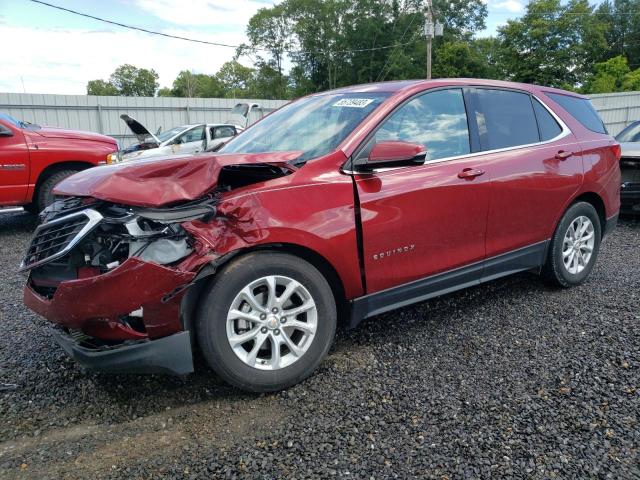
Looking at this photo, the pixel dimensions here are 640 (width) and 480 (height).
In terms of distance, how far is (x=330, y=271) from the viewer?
284 cm

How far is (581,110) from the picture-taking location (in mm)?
4414

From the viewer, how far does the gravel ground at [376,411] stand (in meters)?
2.12

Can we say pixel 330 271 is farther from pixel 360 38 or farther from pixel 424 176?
pixel 360 38

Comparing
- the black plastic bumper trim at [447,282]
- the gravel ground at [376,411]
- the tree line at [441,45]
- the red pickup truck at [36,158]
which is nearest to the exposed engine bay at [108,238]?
the gravel ground at [376,411]

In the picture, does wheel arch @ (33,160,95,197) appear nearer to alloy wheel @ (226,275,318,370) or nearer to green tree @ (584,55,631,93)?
alloy wheel @ (226,275,318,370)

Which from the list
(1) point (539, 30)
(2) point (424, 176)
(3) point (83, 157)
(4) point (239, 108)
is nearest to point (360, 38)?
(1) point (539, 30)

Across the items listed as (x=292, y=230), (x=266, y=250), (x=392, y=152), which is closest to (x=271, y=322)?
(x=266, y=250)

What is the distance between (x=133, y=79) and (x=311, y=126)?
316ft

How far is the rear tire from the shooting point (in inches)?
160

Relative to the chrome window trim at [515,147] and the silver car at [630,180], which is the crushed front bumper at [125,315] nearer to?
the chrome window trim at [515,147]

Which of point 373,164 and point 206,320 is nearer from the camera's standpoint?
point 206,320

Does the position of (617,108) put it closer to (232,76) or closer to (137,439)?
(137,439)

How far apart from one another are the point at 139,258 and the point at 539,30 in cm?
5036

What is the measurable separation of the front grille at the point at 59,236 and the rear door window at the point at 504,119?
2.60 metres
